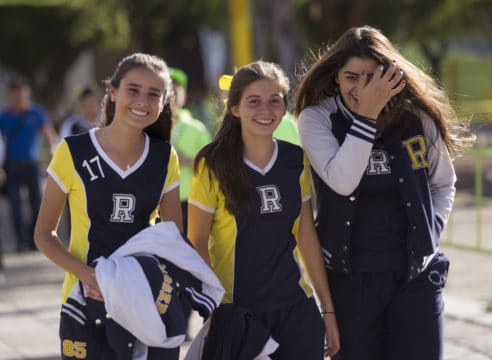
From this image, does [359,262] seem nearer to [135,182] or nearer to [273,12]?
[135,182]

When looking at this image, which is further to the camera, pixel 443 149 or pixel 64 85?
pixel 64 85

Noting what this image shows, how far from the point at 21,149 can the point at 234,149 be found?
881 centimetres

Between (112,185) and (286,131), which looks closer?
(112,185)

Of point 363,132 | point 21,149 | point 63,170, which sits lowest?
point 21,149

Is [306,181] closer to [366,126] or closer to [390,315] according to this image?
[366,126]

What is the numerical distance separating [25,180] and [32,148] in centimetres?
42

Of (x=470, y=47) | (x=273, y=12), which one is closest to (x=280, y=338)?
(x=273, y=12)

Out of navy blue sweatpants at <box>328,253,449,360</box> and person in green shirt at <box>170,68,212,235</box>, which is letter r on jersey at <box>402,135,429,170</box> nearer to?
navy blue sweatpants at <box>328,253,449,360</box>

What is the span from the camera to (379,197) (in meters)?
3.82

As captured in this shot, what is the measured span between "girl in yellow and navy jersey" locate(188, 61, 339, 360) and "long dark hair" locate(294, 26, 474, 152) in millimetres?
195

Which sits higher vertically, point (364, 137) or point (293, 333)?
point (364, 137)

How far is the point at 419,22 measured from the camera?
3266 cm

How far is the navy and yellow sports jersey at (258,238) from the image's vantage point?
373 cm

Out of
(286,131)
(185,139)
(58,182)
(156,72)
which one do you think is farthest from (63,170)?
(185,139)
